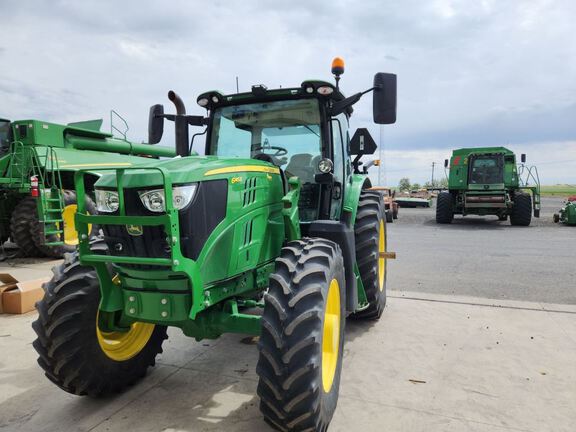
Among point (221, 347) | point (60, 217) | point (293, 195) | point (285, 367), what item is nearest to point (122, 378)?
point (221, 347)

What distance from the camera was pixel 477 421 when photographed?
256 cm

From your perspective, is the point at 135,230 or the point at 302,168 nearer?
the point at 135,230

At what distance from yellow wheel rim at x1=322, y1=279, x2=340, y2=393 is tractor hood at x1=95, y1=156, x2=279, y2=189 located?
972 millimetres

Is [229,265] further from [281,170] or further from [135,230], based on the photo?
[281,170]

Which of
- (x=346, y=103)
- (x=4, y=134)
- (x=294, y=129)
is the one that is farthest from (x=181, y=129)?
(x=4, y=134)

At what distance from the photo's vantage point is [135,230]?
7.74ft

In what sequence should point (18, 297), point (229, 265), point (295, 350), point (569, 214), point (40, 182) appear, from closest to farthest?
point (295, 350), point (229, 265), point (18, 297), point (40, 182), point (569, 214)

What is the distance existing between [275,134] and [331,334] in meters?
1.87

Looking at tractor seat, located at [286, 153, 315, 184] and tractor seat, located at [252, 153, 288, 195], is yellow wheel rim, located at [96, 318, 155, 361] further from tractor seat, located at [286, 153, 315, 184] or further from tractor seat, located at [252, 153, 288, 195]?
tractor seat, located at [286, 153, 315, 184]

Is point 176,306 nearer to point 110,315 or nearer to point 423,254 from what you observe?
point 110,315

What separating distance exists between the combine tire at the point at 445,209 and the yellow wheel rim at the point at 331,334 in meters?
13.2

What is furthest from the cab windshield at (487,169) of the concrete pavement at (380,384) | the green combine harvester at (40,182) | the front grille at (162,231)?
the front grille at (162,231)

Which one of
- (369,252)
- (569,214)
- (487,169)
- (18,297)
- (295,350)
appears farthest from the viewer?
(487,169)

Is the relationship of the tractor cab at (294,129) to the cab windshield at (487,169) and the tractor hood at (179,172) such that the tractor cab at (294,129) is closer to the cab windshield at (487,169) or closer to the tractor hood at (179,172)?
the tractor hood at (179,172)
